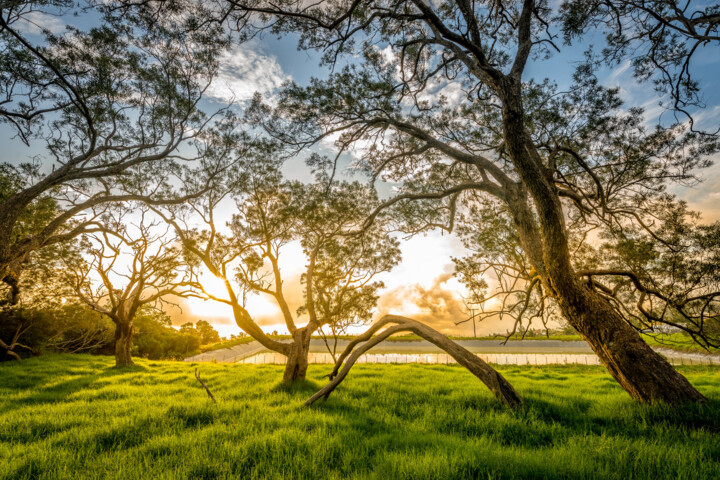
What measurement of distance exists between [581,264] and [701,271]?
3148mm

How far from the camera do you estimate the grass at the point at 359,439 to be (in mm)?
2916

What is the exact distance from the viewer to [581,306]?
4891 millimetres

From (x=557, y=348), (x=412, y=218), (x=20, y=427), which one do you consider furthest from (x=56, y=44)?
(x=557, y=348)

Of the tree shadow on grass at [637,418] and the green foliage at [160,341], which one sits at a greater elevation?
the tree shadow on grass at [637,418]

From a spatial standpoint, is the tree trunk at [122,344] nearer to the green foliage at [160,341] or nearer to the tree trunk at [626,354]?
the green foliage at [160,341]

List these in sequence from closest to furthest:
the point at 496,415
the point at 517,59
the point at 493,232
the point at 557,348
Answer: the point at 496,415, the point at 517,59, the point at 493,232, the point at 557,348

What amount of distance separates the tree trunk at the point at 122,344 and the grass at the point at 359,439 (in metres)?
8.87

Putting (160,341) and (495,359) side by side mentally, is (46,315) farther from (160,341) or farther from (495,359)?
(495,359)

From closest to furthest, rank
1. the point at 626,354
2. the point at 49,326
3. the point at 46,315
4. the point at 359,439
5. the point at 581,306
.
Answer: the point at 359,439 → the point at 626,354 → the point at 581,306 → the point at 46,315 → the point at 49,326

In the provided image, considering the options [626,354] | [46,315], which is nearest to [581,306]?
[626,354]

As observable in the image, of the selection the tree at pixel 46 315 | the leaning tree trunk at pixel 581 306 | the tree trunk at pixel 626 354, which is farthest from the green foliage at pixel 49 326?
the tree trunk at pixel 626 354

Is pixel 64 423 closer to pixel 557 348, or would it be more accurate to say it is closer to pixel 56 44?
pixel 56 44

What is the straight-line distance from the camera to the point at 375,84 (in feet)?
26.2

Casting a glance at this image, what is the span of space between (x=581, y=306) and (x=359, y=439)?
4.07 metres
